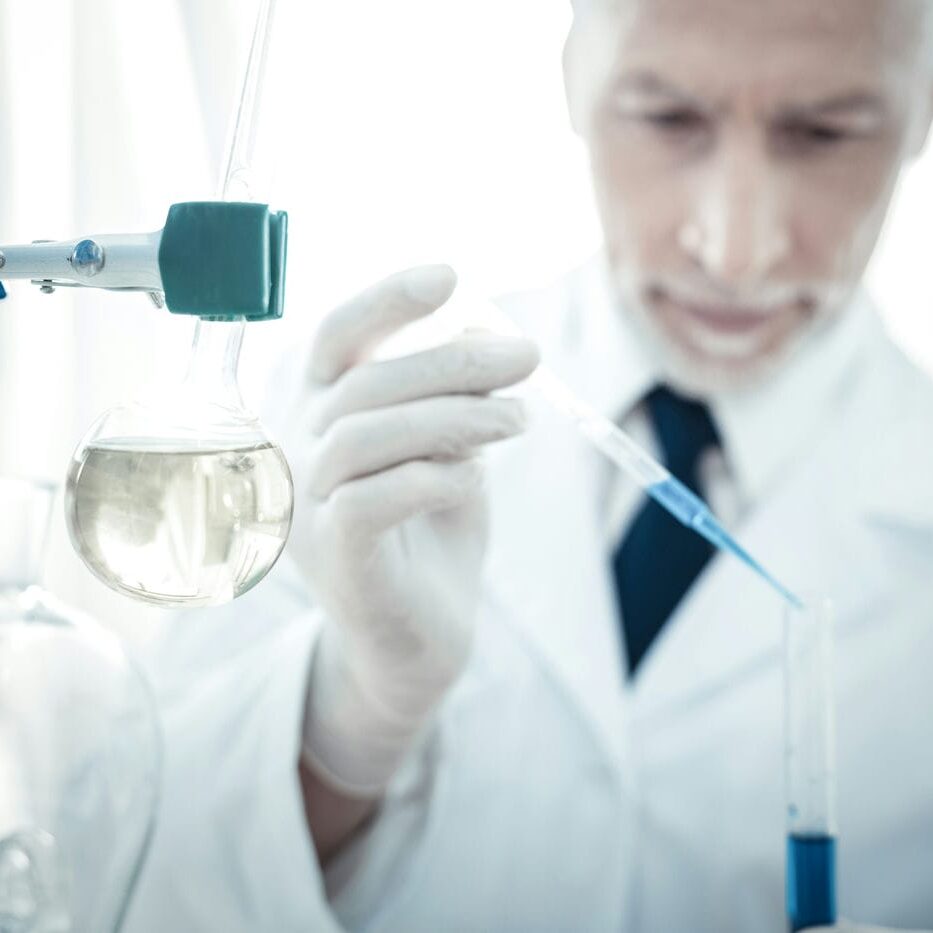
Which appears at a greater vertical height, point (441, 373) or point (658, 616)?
point (441, 373)

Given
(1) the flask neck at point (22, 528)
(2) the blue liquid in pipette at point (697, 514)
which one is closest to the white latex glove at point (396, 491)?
(2) the blue liquid in pipette at point (697, 514)

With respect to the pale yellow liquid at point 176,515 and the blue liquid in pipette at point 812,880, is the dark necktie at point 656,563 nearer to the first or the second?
the blue liquid in pipette at point 812,880

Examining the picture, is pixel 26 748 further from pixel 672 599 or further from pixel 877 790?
pixel 877 790

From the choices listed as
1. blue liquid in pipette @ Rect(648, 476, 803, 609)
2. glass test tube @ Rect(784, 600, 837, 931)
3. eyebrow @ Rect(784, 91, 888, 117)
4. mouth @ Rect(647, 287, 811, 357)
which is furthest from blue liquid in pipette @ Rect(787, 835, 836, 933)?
eyebrow @ Rect(784, 91, 888, 117)

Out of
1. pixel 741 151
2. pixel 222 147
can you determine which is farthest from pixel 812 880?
pixel 222 147

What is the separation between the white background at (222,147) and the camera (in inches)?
51.6

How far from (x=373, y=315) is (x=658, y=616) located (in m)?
0.58

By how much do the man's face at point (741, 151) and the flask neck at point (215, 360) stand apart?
2.46 ft

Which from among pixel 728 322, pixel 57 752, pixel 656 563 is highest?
pixel 728 322

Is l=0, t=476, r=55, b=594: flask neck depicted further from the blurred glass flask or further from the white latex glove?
the white latex glove

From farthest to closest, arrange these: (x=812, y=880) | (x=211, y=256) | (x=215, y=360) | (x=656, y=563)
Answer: (x=656, y=563) < (x=812, y=880) < (x=215, y=360) < (x=211, y=256)

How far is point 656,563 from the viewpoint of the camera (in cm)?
131

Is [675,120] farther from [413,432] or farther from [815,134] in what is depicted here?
[413,432]

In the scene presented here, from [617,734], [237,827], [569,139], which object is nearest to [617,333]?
[569,139]
